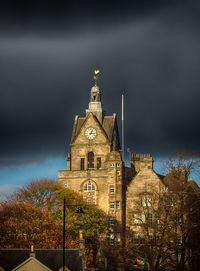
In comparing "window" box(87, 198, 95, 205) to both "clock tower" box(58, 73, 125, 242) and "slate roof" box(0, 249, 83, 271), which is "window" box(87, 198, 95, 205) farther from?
"slate roof" box(0, 249, 83, 271)

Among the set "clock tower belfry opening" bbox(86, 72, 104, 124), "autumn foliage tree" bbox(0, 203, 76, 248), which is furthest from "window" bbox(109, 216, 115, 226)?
"clock tower belfry opening" bbox(86, 72, 104, 124)

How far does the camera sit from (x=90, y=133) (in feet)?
378

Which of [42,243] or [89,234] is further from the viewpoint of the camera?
[89,234]

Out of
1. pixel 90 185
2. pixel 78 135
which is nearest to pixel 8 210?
pixel 90 185

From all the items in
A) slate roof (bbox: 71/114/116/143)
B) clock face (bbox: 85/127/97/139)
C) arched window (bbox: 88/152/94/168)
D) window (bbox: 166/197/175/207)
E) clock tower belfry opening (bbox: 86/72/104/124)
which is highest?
clock tower belfry opening (bbox: 86/72/104/124)

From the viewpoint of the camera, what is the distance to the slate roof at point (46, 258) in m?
65.6

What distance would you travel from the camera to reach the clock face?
115125 millimetres

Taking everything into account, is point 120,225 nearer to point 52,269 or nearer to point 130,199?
point 130,199

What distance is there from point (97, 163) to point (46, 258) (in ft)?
160

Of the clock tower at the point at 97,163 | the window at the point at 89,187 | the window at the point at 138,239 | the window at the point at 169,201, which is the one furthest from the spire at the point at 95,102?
the window at the point at 169,201

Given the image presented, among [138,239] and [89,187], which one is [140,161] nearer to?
[89,187]

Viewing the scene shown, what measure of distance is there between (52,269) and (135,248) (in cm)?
1507

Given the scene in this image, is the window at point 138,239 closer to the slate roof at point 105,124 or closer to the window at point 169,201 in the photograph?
the window at point 169,201

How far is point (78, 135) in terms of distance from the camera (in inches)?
4564
